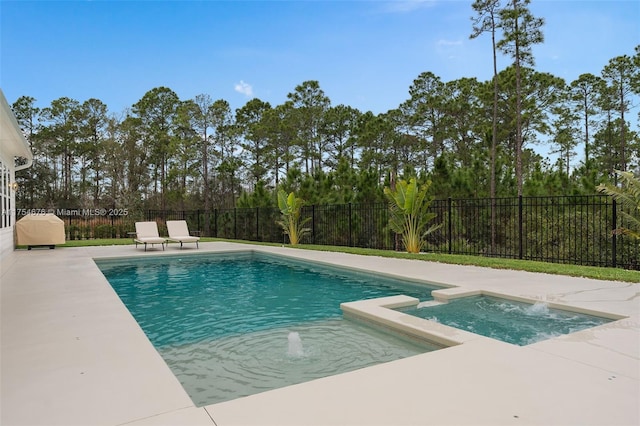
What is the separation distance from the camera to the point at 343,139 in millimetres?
29266


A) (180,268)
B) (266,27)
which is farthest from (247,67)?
(180,268)

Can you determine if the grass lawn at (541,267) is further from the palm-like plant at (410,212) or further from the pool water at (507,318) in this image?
the pool water at (507,318)

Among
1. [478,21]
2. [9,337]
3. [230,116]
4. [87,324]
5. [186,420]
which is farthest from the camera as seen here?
[230,116]

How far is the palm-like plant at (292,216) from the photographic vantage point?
48.5ft

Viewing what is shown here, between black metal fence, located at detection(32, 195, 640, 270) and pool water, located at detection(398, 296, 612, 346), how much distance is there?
5405 mm

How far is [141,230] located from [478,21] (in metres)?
15.9

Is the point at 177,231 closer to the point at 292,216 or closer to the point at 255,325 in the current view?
the point at 292,216

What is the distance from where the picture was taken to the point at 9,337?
12.3 ft

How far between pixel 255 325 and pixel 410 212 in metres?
6.98

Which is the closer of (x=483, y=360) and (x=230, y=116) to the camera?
(x=483, y=360)

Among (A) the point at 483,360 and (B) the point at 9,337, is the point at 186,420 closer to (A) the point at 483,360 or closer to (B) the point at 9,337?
(A) the point at 483,360

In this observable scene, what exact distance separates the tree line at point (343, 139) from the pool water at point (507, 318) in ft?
32.3

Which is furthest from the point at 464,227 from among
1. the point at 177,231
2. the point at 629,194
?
the point at 177,231

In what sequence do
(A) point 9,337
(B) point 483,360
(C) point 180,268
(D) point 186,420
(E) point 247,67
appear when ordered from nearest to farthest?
(D) point 186,420, (B) point 483,360, (A) point 9,337, (C) point 180,268, (E) point 247,67
